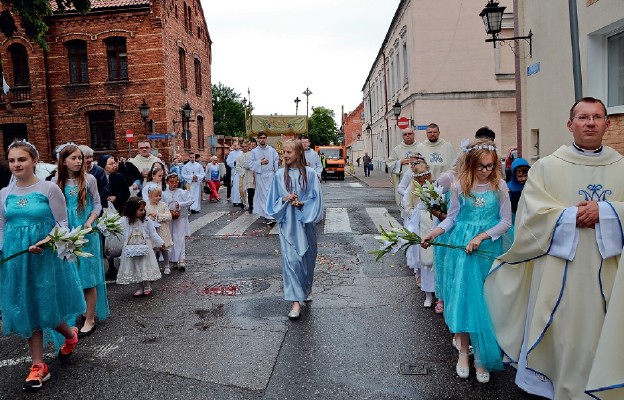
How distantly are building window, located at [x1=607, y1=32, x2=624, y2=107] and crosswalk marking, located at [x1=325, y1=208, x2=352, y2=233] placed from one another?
5.65 meters

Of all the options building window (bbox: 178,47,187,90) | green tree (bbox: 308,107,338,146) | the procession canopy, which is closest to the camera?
the procession canopy

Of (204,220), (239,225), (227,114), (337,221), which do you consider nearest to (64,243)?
(239,225)

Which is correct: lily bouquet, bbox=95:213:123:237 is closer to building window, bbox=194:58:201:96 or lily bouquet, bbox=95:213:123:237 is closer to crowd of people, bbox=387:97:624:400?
crowd of people, bbox=387:97:624:400

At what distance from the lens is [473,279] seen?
13.9 ft

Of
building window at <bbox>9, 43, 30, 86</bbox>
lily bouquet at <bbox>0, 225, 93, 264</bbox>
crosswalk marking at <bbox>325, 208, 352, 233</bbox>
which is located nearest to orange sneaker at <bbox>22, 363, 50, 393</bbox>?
lily bouquet at <bbox>0, 225, 93, 264</bbox>

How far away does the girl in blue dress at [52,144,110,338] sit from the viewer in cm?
548

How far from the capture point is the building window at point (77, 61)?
91.8ft

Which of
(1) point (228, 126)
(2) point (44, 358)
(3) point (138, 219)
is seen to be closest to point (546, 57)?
(3) point (138, 219)

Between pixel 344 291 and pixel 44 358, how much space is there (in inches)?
135

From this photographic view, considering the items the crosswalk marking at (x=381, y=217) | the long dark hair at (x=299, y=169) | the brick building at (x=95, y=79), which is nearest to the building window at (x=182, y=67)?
the brick building at (x=95, y=79)

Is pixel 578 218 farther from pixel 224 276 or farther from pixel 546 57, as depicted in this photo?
pixel 546 57

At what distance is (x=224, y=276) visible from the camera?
8.12 metres

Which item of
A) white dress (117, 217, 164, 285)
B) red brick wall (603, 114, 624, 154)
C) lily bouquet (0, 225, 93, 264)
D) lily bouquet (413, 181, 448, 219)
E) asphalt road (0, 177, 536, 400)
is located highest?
red brick wall (603, 114, 624, 154)

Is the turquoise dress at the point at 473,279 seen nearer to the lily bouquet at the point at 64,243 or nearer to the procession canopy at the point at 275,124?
the lily bouquet at the point at 64,243
